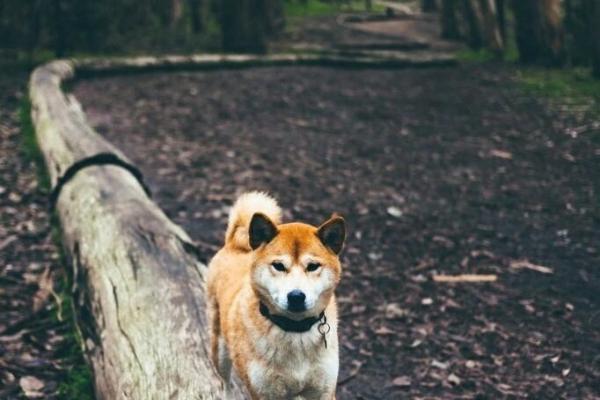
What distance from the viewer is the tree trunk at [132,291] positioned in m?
4.67

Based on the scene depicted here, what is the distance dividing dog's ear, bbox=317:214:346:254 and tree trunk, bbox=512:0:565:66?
14.2 meters

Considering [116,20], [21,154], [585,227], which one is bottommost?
[585,227]

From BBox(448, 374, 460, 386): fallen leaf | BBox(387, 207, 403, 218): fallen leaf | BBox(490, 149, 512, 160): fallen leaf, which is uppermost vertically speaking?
BBox(490, 149, 512, 160): fallen leaf

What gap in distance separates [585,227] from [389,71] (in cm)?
951

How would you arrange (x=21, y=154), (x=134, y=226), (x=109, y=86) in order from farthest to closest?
(x=109, y=86)
(x=21, y=154)
(x=134, y=226)

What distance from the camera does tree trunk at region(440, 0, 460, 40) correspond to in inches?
910

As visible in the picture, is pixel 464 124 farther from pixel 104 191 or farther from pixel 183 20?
pixel 183 20

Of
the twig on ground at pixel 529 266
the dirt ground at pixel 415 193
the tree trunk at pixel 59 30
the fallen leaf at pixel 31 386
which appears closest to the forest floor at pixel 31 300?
the fallen leaf at pixel 31 386

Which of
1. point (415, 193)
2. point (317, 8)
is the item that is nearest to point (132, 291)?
point (415, 193)

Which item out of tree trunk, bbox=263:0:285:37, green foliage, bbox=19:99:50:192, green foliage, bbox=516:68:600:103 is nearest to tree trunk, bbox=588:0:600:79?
green foliage, bbox=516:68:600:103

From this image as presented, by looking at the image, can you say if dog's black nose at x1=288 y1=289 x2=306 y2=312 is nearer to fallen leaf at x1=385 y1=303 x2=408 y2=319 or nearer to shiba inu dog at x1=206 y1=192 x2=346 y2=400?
shiba inu dog at x1=206 y1=192 x2=346 y2=400

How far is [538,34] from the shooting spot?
17.2 metres

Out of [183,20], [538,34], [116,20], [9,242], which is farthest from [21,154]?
[183,20]

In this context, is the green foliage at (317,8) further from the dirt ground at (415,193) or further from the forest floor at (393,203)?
the forest floor at (393,203)
